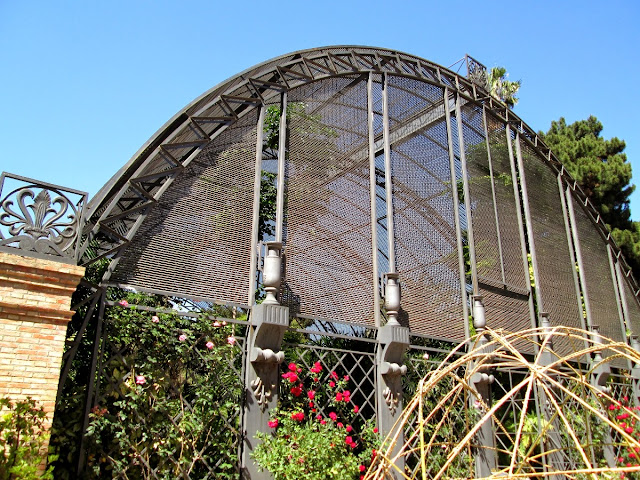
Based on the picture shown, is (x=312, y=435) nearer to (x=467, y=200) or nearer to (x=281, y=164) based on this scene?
(x=281, y=164)

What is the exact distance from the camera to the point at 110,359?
20.7ft

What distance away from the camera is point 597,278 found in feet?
43.7

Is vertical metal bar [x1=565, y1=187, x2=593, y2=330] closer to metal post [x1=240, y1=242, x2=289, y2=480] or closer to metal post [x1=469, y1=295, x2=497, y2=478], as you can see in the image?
metal post [x1=469, y1=295, x2=497, y2=478]

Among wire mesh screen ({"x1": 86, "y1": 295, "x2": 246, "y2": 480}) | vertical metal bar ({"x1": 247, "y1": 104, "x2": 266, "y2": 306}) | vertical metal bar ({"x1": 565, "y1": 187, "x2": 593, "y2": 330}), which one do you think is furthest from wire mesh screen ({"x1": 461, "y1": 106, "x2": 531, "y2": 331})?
wire mesh screen ({"x1": 86, "y1": 295, "x2": 246, "y2": 480})

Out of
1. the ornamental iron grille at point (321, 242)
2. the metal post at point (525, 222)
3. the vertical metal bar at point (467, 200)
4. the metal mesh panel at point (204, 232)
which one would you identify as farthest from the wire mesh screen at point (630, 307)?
the metal mesh panel at point (204, 232)

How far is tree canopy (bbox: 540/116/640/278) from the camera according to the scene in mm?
17438

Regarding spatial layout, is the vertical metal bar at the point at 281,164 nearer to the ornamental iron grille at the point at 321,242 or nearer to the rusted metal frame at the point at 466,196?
the ornamental iron grille at the point at 321,242

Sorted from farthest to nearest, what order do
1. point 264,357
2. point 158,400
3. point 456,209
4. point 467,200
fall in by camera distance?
point 467,200 < point 456,209 < point 264,357 < point 158,400

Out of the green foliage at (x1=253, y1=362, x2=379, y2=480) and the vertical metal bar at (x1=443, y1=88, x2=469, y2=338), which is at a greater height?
the vertical metal bar at (x1=443, y1=88, x2=469, y2=338)

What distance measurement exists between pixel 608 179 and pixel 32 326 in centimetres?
1717

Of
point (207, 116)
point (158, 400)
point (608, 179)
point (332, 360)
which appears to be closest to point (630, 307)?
point (608, 179)

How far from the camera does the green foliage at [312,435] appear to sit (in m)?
6.68

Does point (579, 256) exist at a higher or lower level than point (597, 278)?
higher

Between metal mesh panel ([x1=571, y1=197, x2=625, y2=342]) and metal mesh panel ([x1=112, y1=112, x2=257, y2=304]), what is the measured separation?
859cm
